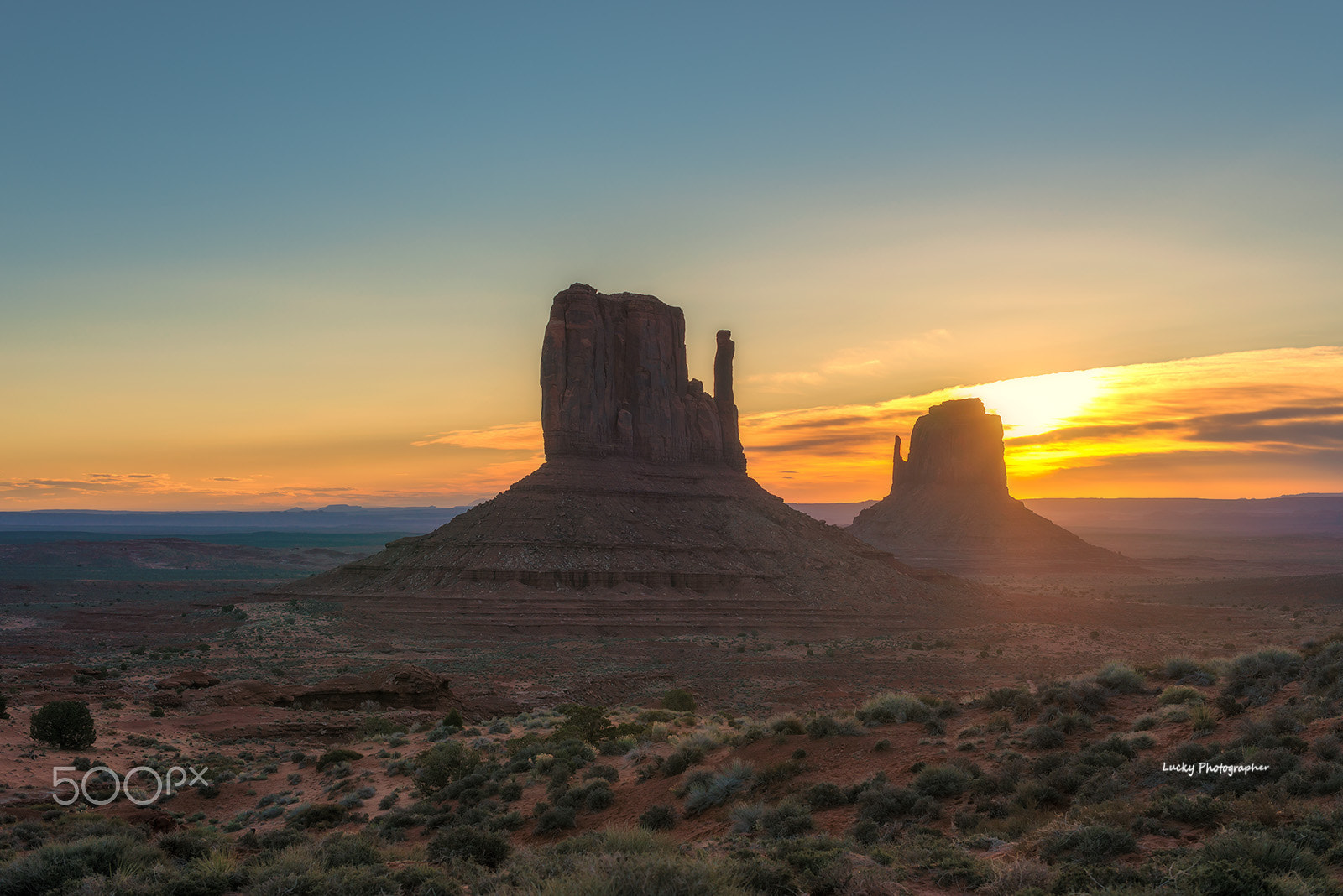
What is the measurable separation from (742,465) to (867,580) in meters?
25.4

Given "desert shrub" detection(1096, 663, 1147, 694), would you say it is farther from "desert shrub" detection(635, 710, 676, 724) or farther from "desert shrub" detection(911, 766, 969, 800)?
"desert shrub" detection(635, 710, 676, 724)

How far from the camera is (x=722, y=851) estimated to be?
12094 mm

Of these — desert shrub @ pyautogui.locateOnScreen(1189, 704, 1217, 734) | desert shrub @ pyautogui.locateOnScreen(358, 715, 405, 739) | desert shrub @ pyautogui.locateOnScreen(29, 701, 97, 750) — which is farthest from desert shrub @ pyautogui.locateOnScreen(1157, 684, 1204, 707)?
desert shrub @ pyautogui.locateOnScreen(29, 701, 97, 750)

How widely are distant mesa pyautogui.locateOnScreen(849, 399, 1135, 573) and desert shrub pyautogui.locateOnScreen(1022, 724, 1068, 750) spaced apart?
105 meters

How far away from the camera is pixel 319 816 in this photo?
1697cm

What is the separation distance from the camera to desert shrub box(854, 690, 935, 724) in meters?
18.3

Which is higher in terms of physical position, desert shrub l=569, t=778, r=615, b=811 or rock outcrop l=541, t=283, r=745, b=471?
rock outcrop l=541, t=283, r=745, b=471

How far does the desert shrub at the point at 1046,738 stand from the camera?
14656 millimetres

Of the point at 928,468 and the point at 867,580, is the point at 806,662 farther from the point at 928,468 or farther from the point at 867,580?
the point at 928,468

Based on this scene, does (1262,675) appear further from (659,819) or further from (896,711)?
(659,819)

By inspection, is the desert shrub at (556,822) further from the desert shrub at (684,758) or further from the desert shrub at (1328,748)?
the desert shrub at (1328,748)

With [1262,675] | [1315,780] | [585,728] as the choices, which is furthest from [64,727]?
[1262,675]

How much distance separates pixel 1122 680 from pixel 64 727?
83.8 ft

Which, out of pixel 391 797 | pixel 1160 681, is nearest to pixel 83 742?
pixel 391 797
